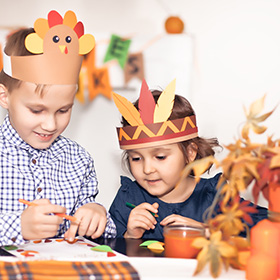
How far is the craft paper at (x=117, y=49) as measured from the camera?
6.93 feet

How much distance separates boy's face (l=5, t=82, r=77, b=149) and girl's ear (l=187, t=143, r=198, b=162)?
1.56 feet

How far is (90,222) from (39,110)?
32 centimetres

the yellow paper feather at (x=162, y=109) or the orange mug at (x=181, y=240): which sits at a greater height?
the yellow paper feather at (x=162, y=109)

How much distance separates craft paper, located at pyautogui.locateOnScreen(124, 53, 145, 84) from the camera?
2115 mm

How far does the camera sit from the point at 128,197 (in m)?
1.62

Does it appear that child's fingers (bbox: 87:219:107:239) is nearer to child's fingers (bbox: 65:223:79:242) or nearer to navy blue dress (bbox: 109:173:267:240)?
child's fingers (bbox: 65:223:79:242)

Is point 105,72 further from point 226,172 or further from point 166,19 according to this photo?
point 226,172

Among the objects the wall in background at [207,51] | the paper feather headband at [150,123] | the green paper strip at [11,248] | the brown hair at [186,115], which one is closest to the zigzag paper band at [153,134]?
the paper feather headband at [150,123]

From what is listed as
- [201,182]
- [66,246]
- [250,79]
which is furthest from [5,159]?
[250,79]

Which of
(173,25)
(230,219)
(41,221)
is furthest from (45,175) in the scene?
(173,25)

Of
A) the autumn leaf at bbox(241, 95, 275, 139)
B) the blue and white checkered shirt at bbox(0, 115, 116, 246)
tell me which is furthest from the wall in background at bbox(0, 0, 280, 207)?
the autumn leaf at bbox(241, 95, 275, 139)

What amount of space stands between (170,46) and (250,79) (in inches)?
14.8

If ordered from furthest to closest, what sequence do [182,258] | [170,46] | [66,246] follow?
1. [170,46]
2. [66,246]
3. [182,258]

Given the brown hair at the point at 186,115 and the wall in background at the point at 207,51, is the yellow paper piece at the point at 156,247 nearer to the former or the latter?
the brown hair at the point at 186,115
